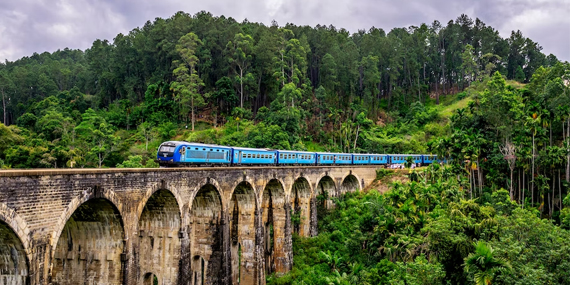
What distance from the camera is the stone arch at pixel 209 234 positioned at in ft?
69.7

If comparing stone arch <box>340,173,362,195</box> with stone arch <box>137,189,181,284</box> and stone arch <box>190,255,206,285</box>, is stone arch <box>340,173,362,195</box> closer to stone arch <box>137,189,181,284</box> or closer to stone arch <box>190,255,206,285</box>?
stone arch <box>190,255,206,285</box>

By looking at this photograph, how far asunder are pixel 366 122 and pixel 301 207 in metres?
27.5

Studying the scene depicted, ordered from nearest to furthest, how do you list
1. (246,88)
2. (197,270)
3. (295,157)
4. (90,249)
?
(90,249)
(197,270)
(295,157)
(246,88)

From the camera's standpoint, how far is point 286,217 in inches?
1144

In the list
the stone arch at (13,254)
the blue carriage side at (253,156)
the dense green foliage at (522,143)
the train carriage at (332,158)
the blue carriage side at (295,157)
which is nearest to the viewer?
the stone arch at (13,254)

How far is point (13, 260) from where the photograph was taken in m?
10.1

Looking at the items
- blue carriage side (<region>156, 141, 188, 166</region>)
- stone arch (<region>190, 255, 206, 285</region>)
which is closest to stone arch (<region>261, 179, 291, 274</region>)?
stone arch (<region>190, 255, 206, 285</region>)

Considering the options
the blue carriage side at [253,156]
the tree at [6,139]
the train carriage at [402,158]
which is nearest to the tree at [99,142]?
the tree at [6,139]

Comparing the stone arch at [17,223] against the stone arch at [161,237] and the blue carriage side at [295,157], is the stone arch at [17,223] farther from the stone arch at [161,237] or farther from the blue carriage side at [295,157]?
the blue carriage side at [295,157]

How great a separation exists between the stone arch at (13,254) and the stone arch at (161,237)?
705cm

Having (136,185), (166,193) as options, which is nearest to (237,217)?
(166,193)

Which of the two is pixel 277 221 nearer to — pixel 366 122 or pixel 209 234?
pixel 209 234

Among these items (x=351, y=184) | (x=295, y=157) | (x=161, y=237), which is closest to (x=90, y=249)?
(x=161, y=237)

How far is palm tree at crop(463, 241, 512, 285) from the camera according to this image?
1457 centimetres
